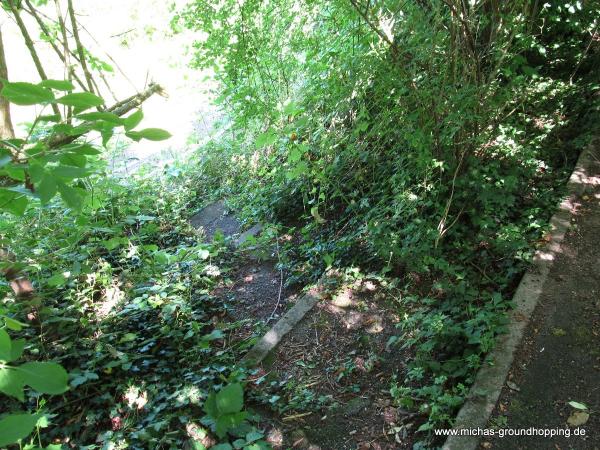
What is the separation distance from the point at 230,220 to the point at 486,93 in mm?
4218

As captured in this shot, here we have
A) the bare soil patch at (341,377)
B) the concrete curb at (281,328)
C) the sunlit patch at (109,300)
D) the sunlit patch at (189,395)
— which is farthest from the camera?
the sunlit patch at (109,300)

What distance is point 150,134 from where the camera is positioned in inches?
43.3

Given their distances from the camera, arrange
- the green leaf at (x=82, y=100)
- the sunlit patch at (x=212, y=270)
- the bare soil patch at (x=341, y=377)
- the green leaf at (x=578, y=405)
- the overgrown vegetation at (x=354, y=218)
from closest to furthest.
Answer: the green leaf at (x=82, y=100) < the green leaf at (x=578, y=405) < the bare soil patch at (x=341, y=377) < the overgrown vegetation at (x=354, y=218) < the sunlit patch at (x=212, y=270)

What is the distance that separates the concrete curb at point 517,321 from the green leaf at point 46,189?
2.41m

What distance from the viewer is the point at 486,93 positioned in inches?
126

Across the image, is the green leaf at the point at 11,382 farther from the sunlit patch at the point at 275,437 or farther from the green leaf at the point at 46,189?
the sunlit patch at the point at 275,437

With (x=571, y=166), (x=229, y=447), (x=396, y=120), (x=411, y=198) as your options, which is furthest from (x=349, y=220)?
(x=229, y=447)

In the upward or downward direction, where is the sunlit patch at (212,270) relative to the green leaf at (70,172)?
downward

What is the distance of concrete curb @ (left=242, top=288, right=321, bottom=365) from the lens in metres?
3.43

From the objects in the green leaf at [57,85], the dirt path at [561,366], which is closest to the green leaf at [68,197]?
the green leaf at [57,85]

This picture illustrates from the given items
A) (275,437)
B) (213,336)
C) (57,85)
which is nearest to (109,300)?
(213,336)

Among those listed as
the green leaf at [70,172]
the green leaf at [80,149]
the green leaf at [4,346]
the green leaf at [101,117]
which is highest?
the green leaf at [101,117]

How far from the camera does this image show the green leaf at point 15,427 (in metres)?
0.91

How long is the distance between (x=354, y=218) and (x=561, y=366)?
2369mm
